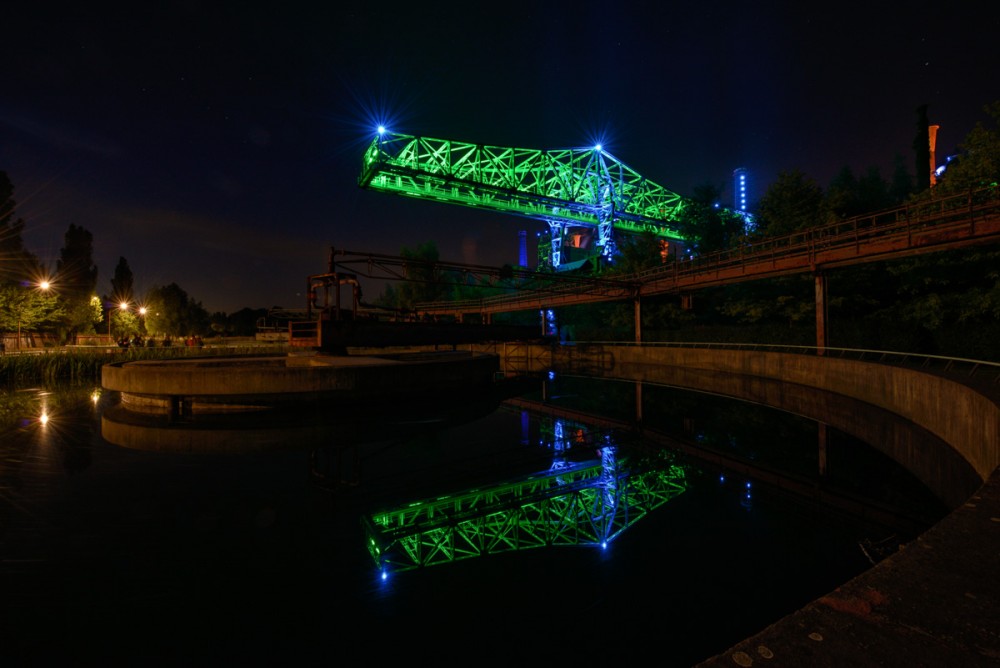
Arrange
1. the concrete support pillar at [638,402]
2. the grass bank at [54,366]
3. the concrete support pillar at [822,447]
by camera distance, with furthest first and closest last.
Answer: the grass bank at [54,366] < the concrete support pillar at [638,402] < the concrete support pillar at [822,447]

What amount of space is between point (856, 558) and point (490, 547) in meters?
3.95

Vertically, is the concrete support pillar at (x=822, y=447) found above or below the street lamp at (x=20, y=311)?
below

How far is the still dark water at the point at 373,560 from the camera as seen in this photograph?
3691 millimetres

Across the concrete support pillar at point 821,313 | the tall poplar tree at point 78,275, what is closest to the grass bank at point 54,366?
the concrete support pillar at point 821,313

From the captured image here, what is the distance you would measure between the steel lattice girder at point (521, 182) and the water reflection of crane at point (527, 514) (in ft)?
171

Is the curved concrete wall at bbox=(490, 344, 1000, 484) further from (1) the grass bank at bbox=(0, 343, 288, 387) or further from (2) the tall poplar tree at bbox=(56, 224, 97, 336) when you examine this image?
(2) the tall poplar tree at bbox=(56, 224, 97, 336)

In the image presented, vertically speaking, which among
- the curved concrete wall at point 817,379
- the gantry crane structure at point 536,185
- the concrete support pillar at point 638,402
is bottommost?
the concrete support pillar at point 638,402

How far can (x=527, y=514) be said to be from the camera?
20.9 ft

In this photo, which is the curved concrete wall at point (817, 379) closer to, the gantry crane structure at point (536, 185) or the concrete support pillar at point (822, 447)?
the concrete support pillar at point (822, 447)

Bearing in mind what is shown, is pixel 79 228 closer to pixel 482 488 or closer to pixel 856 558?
pixel 482 488

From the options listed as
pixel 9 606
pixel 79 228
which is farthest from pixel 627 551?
pixel 79 228

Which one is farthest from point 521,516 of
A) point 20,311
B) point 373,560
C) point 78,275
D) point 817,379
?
point 78,275

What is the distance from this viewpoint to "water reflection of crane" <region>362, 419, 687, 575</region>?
211 inches

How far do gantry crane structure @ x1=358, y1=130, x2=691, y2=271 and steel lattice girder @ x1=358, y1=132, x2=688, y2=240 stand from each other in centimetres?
13
